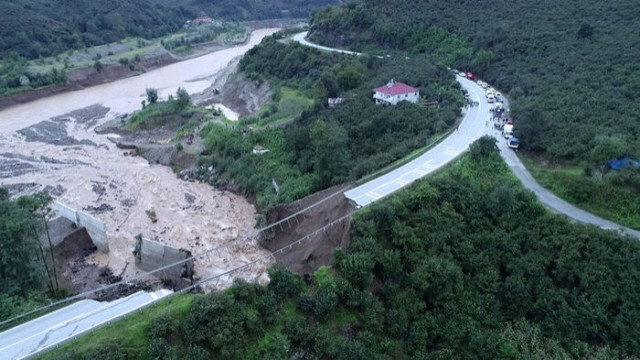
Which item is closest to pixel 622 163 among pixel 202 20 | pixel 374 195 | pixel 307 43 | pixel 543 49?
pixel 374 195

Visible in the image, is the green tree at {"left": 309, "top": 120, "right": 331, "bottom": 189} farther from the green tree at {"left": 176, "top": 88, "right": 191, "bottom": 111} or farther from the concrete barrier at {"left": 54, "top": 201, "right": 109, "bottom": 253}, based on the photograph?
the green tree at {"left": 176, "top": 88, "right": 191, "bottom": 111}

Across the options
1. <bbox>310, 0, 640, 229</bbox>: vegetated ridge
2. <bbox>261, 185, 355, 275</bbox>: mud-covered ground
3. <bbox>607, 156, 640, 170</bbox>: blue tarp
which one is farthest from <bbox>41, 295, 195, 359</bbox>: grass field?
<bbox>607, 156, 640, 170</bbox>: blue tarp

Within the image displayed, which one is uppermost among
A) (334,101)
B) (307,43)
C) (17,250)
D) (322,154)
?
(307,43)

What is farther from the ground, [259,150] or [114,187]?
[259,150]

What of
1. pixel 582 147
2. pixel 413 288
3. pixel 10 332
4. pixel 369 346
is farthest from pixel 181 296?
pixel 582 147

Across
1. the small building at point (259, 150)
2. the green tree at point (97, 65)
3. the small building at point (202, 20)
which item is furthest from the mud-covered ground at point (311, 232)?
the small building at point (202, 20)

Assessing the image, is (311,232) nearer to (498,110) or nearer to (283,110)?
(498,110)
